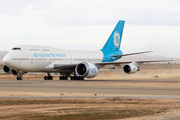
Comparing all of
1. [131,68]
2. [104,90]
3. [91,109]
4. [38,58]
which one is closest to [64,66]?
[38,58]

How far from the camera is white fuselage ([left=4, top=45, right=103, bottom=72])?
44656 millimetres

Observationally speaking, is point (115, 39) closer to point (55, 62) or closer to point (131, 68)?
point (131, 68)

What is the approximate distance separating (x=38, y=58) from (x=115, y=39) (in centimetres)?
1669

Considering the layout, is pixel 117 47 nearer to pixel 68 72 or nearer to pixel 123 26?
pixel 123 26

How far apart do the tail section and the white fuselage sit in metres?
5.91

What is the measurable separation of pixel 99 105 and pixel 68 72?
110ft

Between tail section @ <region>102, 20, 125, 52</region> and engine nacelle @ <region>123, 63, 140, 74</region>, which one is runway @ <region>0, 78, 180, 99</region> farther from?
tail section @ <region>102, 20, 125, 52</region>

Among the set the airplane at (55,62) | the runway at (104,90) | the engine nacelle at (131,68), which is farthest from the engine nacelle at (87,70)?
the runway at (104,90)

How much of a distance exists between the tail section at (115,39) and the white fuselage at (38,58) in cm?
591

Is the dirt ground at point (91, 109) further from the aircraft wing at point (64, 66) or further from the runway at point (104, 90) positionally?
the aircraft wing at point (64, 66)

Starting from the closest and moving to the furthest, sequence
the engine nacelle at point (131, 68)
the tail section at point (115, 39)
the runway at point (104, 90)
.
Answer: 1. the runway at point (104, 90)
2. the engine nacelle at point (131, 68)
3. the tail section at point (115, 39)

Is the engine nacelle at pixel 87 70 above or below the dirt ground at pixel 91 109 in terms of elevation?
above

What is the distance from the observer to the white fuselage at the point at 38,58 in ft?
147

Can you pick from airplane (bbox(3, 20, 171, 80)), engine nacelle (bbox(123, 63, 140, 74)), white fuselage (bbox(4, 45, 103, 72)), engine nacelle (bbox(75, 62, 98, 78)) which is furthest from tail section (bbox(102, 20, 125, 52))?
engine nacelle (bbox(75, 62, 98, 78))
